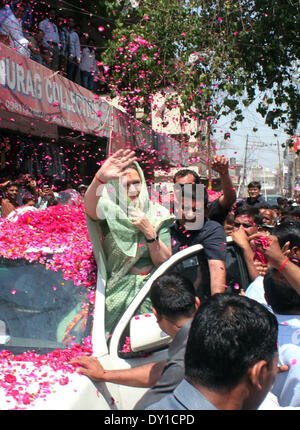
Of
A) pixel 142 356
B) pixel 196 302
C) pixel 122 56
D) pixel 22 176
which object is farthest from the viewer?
pixel 122 56

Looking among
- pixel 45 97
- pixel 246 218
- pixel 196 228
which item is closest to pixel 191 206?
pixel 196 228

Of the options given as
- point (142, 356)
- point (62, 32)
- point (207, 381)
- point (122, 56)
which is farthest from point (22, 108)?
point (207, 381)

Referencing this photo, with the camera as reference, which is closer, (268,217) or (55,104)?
(268,217)

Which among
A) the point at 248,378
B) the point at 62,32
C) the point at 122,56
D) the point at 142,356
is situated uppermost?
the point at 62,32

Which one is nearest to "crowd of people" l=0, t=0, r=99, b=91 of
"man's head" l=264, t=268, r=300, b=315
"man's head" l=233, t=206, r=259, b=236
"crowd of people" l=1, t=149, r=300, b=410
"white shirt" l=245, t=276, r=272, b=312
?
"man's head" l=233, t=206, r=259, b=236

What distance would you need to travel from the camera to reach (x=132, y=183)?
10.3 ft

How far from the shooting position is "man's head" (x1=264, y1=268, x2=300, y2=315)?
238 centimetres

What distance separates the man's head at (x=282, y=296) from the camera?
2379mm

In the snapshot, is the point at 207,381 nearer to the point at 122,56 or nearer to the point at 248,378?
the point at 248,378

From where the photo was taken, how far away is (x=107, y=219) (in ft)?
9.46

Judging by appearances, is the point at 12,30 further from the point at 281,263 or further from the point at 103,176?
the point at 281,263

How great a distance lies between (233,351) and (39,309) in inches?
68.0

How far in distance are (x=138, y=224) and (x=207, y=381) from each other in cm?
165

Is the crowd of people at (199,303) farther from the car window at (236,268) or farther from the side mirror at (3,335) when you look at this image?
the side mirror at (3,335)
